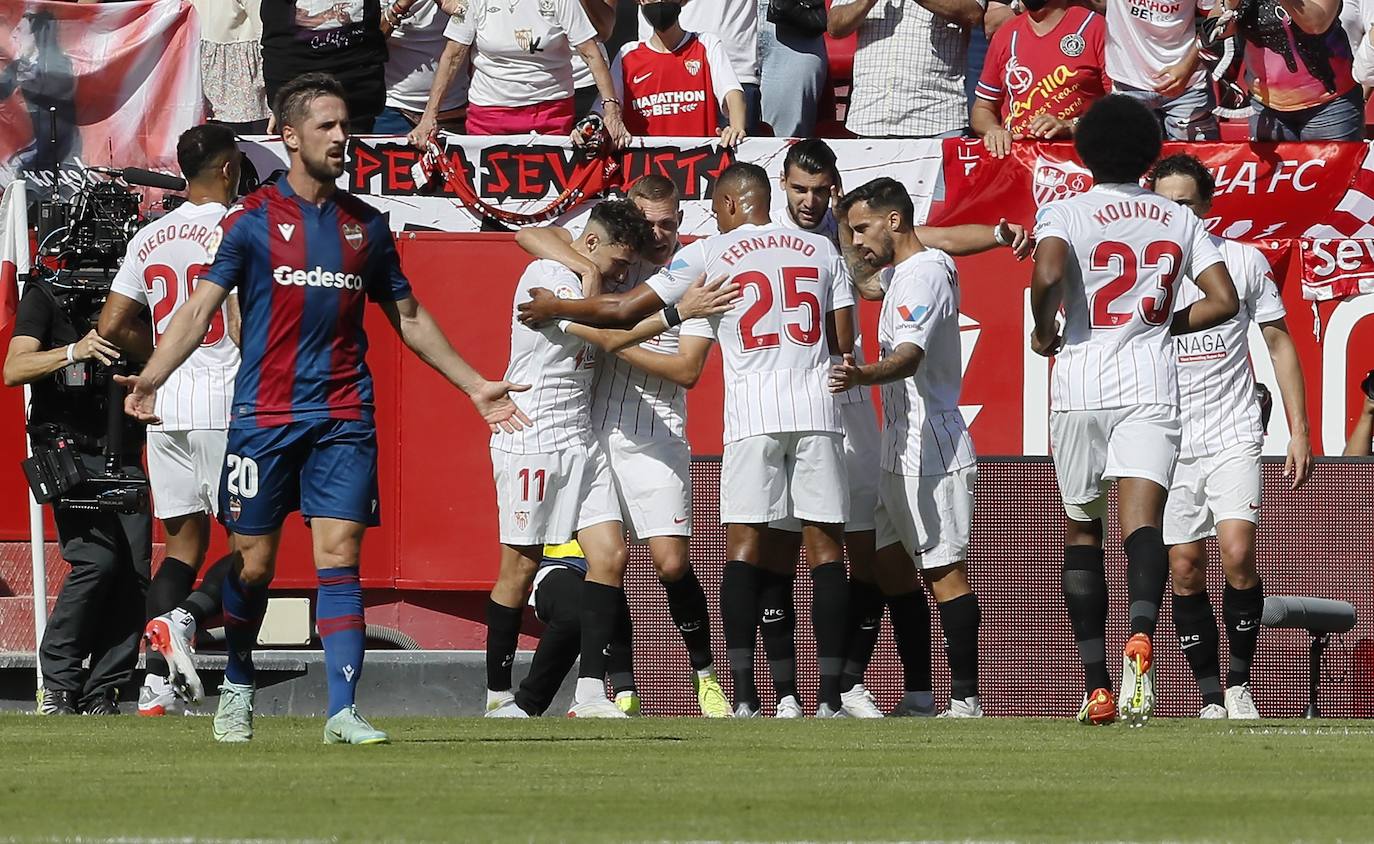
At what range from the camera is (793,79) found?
1385 centimetres

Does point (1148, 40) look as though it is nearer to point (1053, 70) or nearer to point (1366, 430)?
point (1053, 70)

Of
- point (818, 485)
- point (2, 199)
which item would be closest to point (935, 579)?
point (818, 485)

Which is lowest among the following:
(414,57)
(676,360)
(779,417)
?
(779,417)

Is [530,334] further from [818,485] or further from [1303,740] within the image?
[1303,740]

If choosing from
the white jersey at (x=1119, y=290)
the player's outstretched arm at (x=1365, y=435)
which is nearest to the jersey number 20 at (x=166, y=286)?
the white jersey at (x=1119, y=290)

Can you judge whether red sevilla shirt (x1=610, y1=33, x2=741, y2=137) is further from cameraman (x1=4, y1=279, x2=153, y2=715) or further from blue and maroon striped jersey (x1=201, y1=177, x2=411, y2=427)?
blue and maroon striped jersey (x1=201, y1=177, x2=411, y2=427)

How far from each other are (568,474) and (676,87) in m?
4.64

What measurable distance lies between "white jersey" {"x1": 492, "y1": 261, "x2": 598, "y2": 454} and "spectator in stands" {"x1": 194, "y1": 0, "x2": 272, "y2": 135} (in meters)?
4.73

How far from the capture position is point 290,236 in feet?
23.9

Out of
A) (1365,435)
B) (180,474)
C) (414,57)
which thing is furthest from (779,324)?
(414,57)

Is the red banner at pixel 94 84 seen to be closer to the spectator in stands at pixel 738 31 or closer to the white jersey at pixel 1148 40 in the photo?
the spectator in stands at pixel 738 31

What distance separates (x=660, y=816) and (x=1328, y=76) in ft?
29.6

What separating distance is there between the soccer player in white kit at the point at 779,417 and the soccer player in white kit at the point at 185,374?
2.12 m

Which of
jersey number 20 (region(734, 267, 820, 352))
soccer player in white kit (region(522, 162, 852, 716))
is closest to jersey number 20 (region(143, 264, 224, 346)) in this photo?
soccer player in white kit (region(522, 162, 852, 716))
